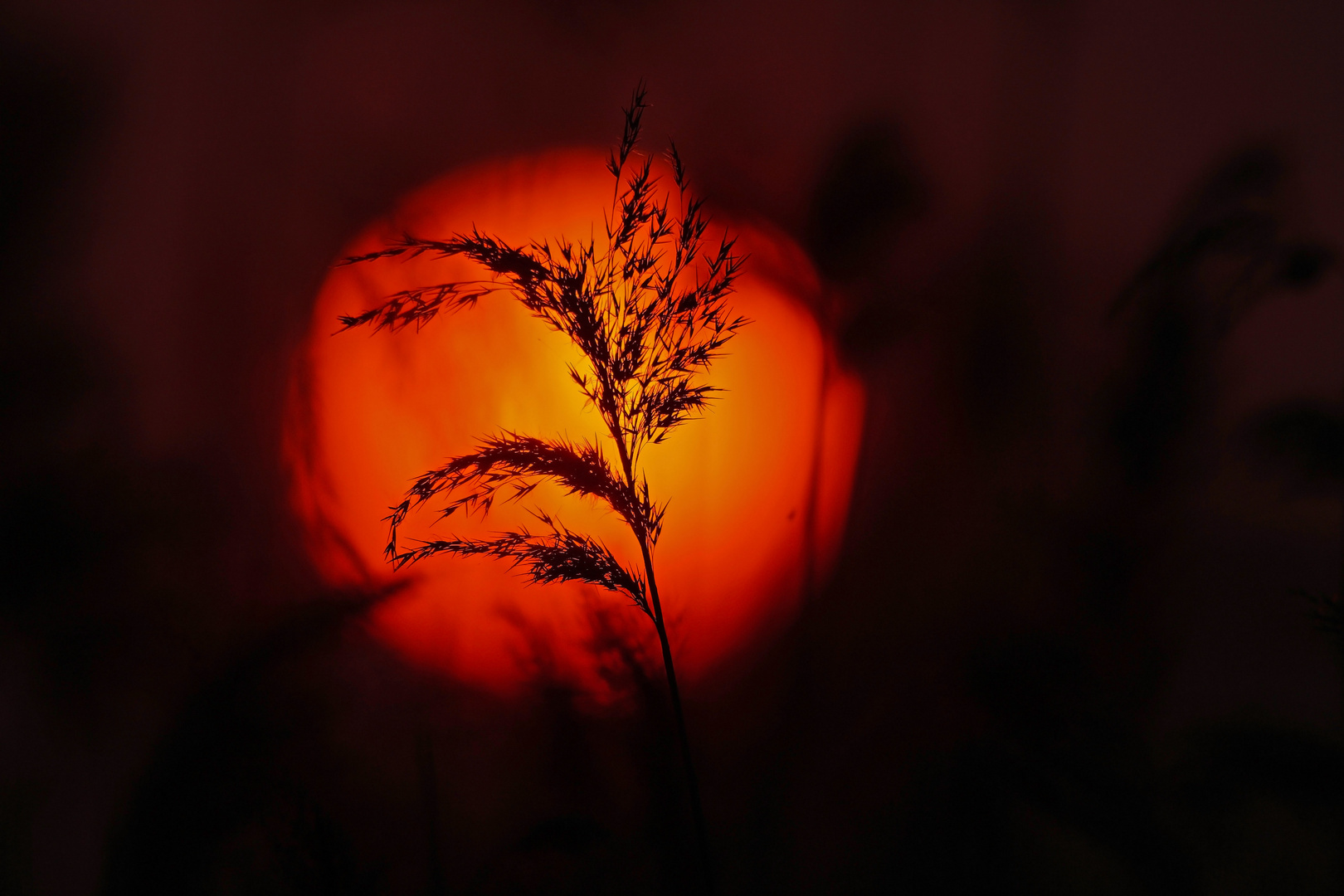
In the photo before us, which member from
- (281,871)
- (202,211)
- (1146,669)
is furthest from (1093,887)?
(202,211)

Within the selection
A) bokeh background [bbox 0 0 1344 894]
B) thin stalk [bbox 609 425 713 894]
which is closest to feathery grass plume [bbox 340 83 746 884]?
thin stalk [bbox 609 425 713 894]

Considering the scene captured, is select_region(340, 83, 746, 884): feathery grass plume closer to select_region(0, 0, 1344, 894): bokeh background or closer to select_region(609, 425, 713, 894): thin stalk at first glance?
select_region(609, 425, 713, 894): thin stalk

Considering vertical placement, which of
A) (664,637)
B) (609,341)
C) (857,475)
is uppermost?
A: (609,341)

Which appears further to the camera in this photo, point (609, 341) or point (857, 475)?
point (857, 475)

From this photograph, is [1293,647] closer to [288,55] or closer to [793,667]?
[793,667]

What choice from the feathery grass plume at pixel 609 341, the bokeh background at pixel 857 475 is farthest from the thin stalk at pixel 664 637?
the bokeh background at pixel 857 475

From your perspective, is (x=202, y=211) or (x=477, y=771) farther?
(x=477, y=771)

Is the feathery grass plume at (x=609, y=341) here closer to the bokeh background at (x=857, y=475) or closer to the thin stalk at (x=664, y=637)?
the thin stalk at (x=664, y=637)
